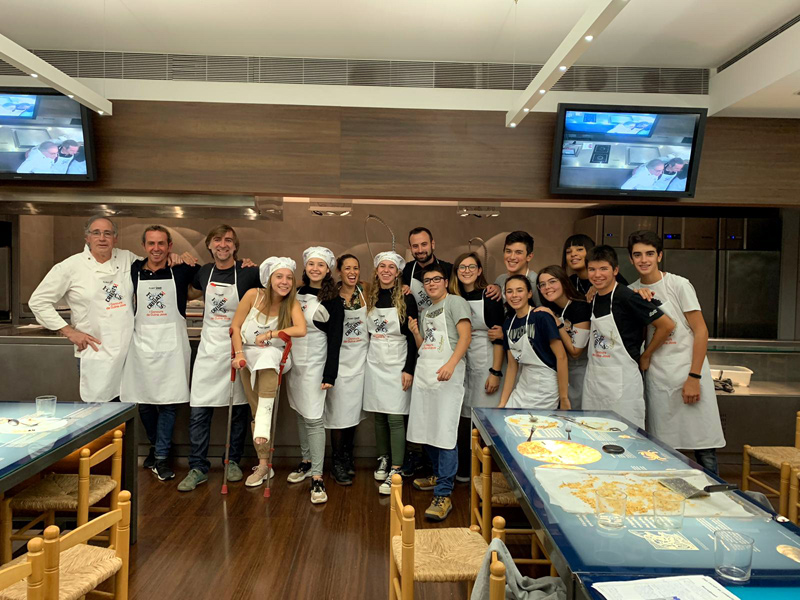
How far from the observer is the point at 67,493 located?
2686 mm

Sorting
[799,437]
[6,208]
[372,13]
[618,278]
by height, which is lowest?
[799,437]

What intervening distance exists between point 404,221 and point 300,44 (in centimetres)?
245

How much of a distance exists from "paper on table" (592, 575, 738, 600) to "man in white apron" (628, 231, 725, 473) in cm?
234

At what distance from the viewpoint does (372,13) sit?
11.5 feet

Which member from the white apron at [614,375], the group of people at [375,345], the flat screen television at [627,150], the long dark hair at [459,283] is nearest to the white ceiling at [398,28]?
the flat screen television at [627,150]

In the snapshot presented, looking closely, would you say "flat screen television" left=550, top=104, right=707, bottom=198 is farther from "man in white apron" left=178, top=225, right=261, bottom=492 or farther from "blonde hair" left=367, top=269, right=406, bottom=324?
"man in white apron" left=178, top=225, right=261, bottom=492

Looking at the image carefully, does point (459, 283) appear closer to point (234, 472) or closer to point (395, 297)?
point (395, 297)

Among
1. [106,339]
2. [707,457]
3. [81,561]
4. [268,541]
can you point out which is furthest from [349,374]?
[707,457]

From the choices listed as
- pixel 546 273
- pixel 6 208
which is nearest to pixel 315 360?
pixel 546 273

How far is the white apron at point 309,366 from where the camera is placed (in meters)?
3.94

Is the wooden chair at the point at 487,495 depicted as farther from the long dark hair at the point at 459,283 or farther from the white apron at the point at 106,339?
the white apron at the point at 106,339

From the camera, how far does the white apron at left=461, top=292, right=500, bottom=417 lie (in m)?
3.94

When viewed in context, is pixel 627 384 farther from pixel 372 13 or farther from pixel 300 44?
pixel 300 44

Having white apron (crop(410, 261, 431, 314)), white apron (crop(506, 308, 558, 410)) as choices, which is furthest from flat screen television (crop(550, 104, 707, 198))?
white apron (crop(506, 308, 558, 410))
